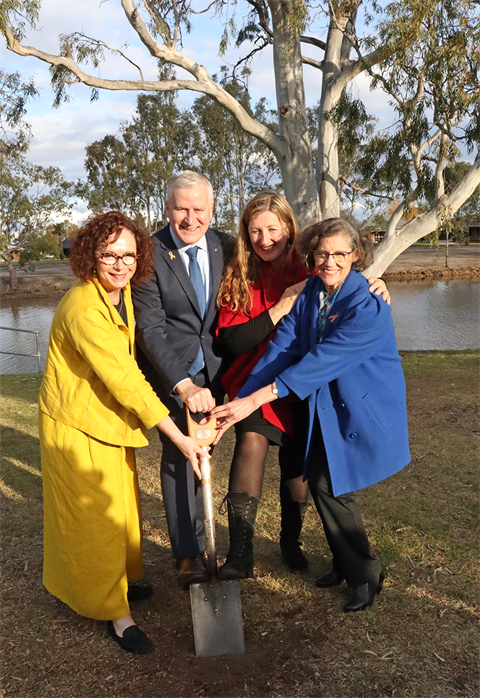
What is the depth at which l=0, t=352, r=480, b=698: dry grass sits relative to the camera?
245cm

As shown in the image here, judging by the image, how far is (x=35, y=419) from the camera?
22.4 ft

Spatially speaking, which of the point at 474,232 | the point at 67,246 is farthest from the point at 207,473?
the point at 474,232

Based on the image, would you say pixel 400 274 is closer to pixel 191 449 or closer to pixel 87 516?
pixel 191 449

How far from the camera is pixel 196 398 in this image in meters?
2.71

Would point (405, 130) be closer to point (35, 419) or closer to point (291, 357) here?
point (35, 419)

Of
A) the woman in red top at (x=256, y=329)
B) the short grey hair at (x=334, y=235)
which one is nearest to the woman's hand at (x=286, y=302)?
the woman in red top at (x=256, y=329)

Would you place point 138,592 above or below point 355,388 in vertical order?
below

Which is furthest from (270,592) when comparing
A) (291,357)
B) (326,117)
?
(326,117)

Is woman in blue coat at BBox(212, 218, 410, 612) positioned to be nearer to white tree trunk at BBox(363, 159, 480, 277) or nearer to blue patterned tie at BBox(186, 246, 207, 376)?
blue patterned tie at BBox(186, 246, 207, 376)

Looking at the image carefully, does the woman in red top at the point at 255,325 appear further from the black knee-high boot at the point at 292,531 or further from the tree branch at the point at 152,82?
the tree branch at the point at 152,82

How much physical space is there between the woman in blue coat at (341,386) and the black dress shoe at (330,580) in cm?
24

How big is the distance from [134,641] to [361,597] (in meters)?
1.09

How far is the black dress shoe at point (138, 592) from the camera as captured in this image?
10.1ft

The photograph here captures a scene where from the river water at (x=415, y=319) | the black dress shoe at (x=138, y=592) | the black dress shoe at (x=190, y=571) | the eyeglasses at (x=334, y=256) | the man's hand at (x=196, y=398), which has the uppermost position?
the eyeglasses at (x=334, y=256)
